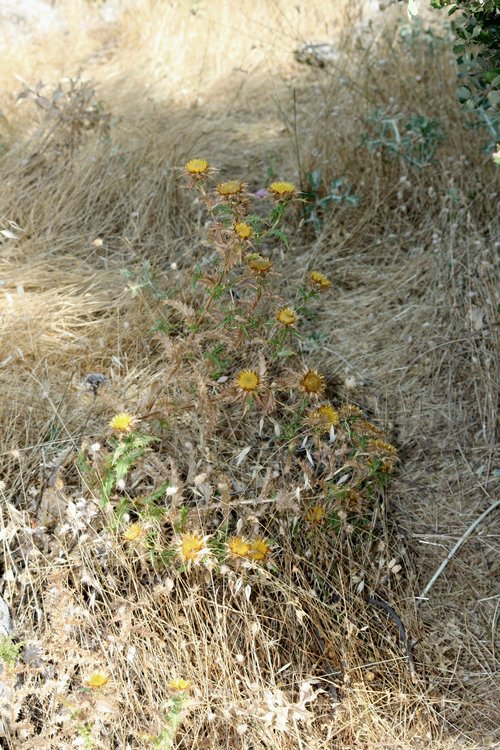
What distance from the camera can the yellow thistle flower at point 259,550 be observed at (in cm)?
198

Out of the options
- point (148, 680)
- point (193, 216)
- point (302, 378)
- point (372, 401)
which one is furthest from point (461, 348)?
point (148, 680)

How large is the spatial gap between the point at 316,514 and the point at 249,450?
30 cm

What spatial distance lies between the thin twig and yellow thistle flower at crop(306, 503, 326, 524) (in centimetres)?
35

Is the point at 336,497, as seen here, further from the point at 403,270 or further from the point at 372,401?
the point at 403,270

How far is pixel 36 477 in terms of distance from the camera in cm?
225

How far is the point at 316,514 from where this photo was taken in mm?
2113

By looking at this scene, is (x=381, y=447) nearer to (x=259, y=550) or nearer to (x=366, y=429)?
(x=366, y=429)

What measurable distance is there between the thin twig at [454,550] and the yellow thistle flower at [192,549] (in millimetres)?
642

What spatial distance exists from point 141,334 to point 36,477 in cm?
67

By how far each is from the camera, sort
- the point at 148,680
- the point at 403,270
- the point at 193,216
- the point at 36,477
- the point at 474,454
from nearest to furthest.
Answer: the point at 148,680 < the point at 36,477 < the point at 474,454 < the point at 403,270 < the point at 193,216

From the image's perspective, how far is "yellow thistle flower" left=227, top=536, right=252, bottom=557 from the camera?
1.97m

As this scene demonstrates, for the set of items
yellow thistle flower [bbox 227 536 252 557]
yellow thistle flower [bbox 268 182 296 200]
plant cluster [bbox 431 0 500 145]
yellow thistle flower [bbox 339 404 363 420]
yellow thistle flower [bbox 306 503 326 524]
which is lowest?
yellow thistle flower [bbox 306 503 326 524]

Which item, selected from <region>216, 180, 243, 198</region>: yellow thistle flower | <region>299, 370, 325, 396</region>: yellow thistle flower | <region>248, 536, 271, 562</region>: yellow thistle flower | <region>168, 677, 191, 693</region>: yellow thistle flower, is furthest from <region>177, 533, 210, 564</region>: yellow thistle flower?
<region>216, 180, 243, 198</region>: yellow thistle flower

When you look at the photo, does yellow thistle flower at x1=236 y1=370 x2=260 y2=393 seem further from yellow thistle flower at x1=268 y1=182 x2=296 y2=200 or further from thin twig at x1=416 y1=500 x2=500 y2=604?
thin twig at x1=416 y1=500 x2=500 y2=604
